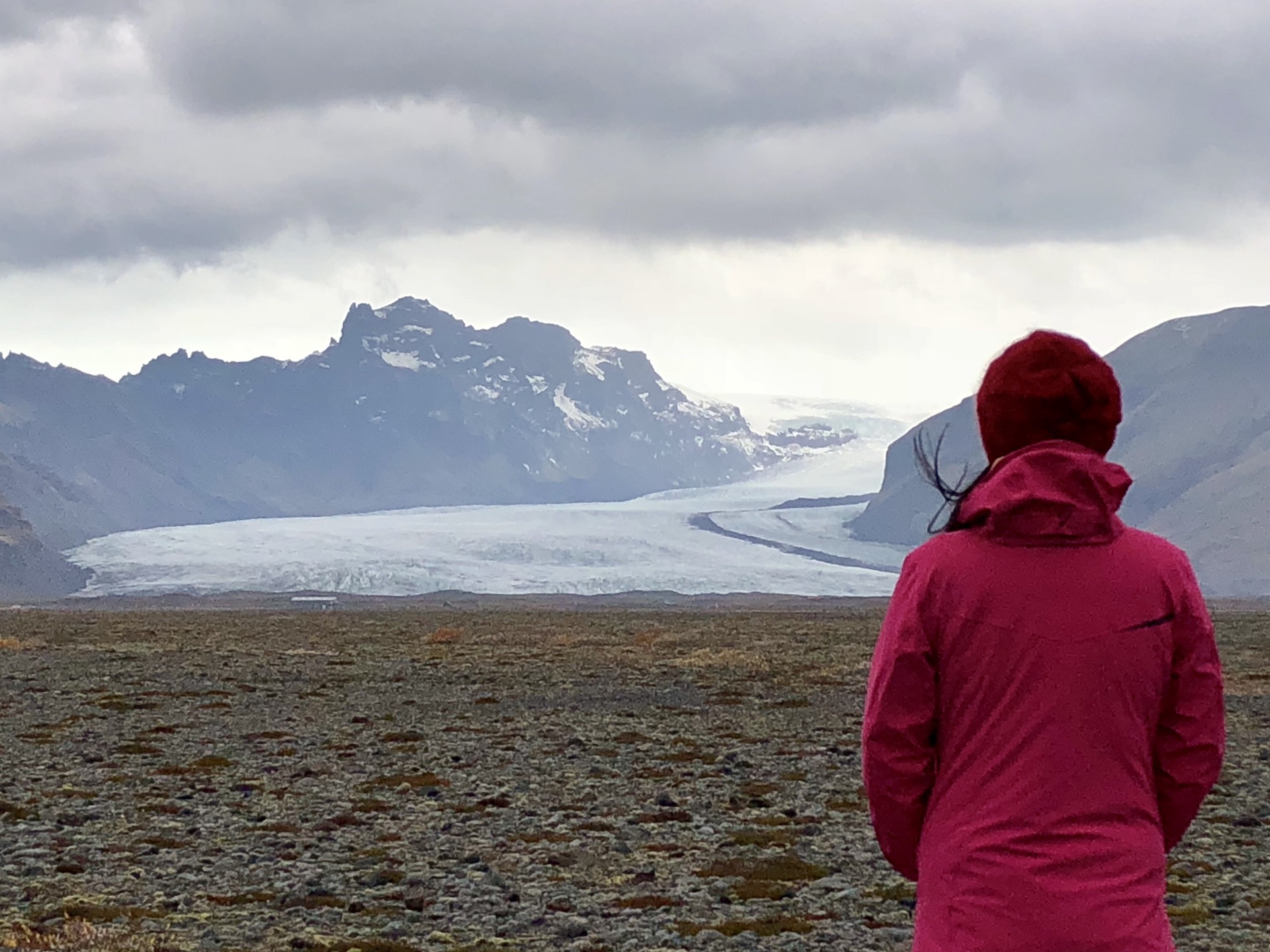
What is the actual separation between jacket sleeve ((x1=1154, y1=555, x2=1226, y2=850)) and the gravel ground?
571 cm

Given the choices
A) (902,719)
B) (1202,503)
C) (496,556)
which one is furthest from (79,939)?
(1202,503)

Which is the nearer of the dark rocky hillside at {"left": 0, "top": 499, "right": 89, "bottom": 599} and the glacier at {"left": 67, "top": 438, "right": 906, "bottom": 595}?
the glacier at {"left": 67, "top": 438, "right": 906, "bottom": 595}

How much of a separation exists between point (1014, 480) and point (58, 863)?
9.86 m

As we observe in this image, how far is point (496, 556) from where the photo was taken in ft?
347

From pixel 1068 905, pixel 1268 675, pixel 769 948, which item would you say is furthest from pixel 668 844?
pixel 1268 675

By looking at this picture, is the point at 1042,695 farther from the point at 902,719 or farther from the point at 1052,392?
the point at 1052,392

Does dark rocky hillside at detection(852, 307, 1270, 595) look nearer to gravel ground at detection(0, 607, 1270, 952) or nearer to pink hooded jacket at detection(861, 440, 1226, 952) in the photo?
gravel ground at detection(0, 607, 1270, 952)

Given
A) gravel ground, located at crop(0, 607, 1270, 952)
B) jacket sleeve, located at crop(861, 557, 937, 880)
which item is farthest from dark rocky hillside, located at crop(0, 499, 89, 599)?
jacket sleeve, located at crop(861, 557, 937, 880)

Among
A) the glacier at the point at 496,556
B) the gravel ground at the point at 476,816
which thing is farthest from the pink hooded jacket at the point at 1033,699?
the glacier at the point at 496,556

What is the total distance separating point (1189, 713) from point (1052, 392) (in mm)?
915

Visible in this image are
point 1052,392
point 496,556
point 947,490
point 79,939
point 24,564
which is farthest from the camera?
point 24,564

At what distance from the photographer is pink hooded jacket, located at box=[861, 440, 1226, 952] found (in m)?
3.70

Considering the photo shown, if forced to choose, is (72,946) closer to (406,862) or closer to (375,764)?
(406,862)

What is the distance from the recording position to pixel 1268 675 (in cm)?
3077
